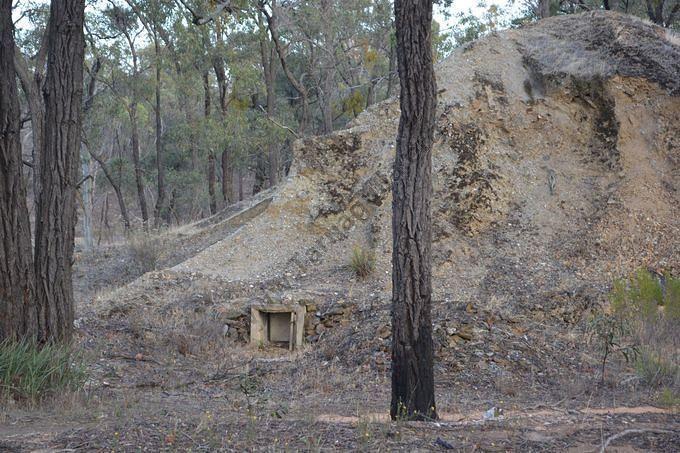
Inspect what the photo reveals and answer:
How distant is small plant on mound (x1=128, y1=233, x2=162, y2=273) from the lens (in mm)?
18141

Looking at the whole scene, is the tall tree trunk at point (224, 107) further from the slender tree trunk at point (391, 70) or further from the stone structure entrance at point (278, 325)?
the stone structure entrance at point (278, 325)

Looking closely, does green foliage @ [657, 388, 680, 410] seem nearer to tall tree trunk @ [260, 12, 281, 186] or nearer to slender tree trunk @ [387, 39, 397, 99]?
tall tree trunk @ [260, 12, 281, 186]

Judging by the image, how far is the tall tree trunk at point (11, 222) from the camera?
25.1 feet

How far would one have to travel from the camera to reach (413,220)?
22.0 feet

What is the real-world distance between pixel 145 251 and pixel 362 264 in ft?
20.3

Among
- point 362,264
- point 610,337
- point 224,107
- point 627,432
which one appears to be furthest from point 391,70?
point 627,432

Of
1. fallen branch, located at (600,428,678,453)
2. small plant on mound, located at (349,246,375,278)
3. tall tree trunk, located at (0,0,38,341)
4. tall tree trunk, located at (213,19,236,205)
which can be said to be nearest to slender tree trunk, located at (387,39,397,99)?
tall tree trunk, located at (213,19,236,205)

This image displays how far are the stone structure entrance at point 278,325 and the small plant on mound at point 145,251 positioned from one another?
5.36 m

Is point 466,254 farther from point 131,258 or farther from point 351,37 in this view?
point 351,37

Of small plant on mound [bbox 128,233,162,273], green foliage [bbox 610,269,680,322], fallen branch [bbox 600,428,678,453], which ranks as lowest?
fallen branch [bbox 600,428,678,453]

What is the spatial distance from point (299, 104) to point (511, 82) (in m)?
17.1

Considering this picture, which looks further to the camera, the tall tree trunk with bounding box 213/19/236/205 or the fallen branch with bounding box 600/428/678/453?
the tall tree trunk with bounding box 213/19/236/205

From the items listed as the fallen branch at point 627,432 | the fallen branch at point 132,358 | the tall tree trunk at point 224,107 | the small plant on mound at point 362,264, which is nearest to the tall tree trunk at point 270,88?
the tall tree trunk at point 224,107

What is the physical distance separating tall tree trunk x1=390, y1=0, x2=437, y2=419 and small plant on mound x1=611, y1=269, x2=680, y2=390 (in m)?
4.22
